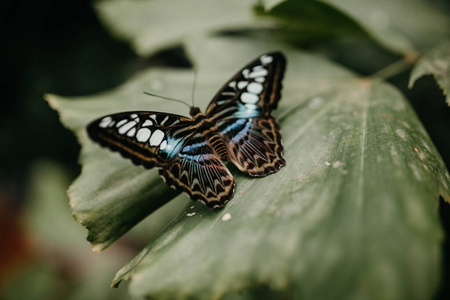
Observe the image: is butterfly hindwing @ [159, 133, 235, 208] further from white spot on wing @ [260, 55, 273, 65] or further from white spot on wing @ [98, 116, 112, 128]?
white spot on wing @ [260, 55, 273, 65]

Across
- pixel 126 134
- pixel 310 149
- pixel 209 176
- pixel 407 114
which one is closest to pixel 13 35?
pixel 126 134

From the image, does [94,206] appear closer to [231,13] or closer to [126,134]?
[126,134]

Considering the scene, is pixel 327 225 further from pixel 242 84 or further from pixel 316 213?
pixel 242 84

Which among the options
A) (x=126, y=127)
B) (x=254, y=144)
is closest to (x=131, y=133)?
(x=126, y=127)

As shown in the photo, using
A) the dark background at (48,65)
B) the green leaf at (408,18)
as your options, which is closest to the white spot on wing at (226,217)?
the green leaf at (408,18)

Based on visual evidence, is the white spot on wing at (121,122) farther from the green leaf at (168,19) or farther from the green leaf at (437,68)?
the green leaf at (437,68)

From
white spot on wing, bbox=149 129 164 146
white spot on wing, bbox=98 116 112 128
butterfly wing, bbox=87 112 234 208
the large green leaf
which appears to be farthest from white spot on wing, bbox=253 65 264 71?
white spot on wing, bbox=98 116 112 128
